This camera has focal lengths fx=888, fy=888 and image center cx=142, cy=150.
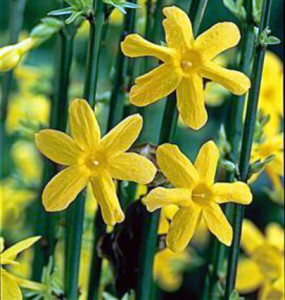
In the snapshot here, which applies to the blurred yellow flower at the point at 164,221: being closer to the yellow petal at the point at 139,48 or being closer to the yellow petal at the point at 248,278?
the yellow petal at the point at 139,48

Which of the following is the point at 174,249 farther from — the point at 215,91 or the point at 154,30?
the point at 215,91

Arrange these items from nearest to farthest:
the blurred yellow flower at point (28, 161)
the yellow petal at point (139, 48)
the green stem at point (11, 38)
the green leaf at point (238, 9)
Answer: the yellow petal at point (139, 48) → the green leaf at point (238, 9) → the green stem at point (11, 38) → the blurred yellow flower at point (28, 161)

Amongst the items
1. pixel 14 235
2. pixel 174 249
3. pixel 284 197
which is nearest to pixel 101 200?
pixel 174 249

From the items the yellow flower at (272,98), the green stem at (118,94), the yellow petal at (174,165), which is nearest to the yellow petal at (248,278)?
the yellow flower at (272,98)

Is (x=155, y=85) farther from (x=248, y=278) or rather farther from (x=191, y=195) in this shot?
(x=248, y=278)

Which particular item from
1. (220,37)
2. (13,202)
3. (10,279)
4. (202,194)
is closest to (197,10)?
(220,37)
